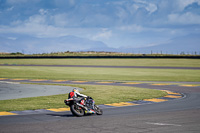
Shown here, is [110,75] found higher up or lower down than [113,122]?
lower down

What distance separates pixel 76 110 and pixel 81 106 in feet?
1.17

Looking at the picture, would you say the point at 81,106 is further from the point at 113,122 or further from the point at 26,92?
the point at 26,92

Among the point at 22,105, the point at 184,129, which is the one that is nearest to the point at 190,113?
the point at 184,129

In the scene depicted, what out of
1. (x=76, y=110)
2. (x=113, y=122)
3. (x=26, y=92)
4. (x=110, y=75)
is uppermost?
(x=76, y=110)

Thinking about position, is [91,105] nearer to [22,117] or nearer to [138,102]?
[22,117]

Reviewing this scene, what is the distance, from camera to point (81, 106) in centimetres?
1512

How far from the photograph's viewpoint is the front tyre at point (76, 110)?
49.4ft

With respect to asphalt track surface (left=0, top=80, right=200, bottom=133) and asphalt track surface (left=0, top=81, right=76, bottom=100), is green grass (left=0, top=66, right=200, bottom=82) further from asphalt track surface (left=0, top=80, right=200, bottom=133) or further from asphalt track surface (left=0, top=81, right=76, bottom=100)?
asphalt track surface (left=0, top=80, right=200, bottom=133)

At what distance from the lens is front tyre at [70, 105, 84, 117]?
49.4ft

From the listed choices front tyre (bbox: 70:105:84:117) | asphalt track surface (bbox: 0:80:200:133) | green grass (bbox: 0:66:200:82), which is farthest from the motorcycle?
green grass (bbox: 0:66:200:82)

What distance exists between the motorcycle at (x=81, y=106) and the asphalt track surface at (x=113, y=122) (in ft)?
0.94

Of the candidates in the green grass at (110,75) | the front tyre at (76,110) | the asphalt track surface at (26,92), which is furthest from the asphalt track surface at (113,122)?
the green grass at (110,75)

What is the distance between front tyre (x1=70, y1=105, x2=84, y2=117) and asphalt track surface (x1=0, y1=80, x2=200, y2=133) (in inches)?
10.5

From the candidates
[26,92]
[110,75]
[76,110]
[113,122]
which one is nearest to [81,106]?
[76,110]
